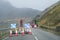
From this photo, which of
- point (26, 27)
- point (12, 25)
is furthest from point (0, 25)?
point (26, 27)

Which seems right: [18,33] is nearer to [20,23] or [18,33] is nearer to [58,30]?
[20,23]

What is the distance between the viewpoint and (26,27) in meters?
42.0

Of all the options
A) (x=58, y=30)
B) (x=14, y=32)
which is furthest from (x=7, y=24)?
(x=58, y=30)

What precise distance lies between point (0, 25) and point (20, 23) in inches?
122

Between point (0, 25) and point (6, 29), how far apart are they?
14.9ft

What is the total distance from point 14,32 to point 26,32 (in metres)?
3.70

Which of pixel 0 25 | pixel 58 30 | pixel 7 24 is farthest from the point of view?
pixel 58 30

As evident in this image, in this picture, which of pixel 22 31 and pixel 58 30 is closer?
pixel 22 31

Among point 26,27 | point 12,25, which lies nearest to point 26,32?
point 26,27

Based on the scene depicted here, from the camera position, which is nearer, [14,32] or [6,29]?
[14,32]

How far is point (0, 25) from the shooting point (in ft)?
129

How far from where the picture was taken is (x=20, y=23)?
40844mm

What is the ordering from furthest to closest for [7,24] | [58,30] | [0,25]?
[58,30]
[7,24]
[0,25]

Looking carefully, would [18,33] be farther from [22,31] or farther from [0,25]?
[0,25]
